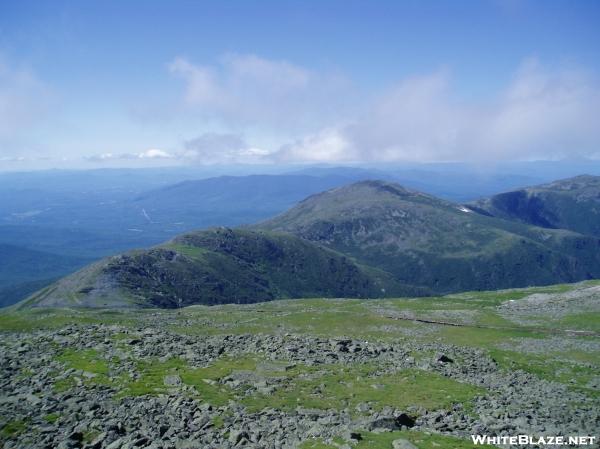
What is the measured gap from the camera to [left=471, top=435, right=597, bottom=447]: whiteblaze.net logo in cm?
2697

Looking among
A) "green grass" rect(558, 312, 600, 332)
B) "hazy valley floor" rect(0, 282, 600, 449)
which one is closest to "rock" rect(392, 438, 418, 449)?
"hazy valley floor" rect(0, 282, 600, 449)

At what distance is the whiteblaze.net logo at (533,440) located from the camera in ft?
88.5

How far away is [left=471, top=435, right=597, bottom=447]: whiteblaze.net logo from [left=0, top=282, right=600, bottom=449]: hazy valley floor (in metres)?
0.84

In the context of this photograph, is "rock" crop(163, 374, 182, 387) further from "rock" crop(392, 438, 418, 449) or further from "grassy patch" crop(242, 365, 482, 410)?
"rock" crop(392, 438, 418, 449)

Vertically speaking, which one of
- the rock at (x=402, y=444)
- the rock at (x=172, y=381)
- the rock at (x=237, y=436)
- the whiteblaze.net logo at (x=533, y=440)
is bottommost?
the rock at (x=172, y=381)

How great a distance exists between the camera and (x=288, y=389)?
3728cm

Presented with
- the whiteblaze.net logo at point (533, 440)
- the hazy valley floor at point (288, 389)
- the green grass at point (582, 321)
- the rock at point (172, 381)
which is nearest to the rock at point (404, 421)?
the hazy valley floor at point (288, 389)

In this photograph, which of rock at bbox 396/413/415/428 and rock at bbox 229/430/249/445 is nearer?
rock at bbox 229/430/249/445

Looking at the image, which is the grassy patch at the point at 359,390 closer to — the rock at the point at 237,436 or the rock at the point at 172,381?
the rock at the point at 237,436

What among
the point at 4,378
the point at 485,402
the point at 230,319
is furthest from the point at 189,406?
the point at 230,319

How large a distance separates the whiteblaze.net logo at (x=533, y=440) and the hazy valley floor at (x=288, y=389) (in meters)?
0.84

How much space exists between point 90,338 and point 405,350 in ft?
117

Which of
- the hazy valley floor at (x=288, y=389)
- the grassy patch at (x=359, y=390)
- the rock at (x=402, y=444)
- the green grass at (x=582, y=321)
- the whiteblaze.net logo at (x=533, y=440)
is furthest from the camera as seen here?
the green grass at (x=582, y=321)

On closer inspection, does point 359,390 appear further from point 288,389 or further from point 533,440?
point 533,440
